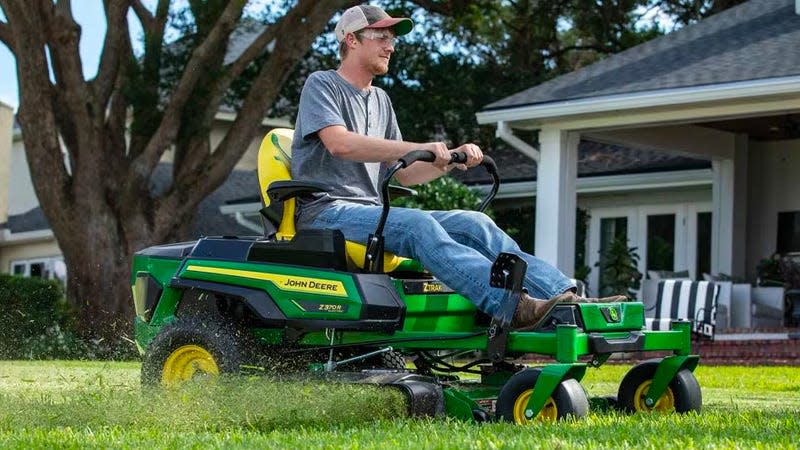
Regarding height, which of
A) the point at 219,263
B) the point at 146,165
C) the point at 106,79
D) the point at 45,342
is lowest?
the point at 45,342

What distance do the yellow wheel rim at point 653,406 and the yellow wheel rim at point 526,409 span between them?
88 centimetres

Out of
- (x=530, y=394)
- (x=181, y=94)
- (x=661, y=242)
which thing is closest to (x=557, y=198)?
(x=181, y=94)

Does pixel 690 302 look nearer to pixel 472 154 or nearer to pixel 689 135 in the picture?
pixel 689 135

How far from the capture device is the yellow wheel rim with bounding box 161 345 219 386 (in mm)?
6234

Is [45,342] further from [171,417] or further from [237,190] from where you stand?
[237,190]

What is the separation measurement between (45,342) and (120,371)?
5136 millimetres

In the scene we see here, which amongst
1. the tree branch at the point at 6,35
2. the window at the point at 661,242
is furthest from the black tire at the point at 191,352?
the window at the point at 661,242

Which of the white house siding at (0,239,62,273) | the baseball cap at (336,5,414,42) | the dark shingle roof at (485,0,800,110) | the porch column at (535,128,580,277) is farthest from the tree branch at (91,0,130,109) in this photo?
the white house siding at (0,239,62,273)

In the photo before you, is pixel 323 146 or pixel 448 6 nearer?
pixel 323 146

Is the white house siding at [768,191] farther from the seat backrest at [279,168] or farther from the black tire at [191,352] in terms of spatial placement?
the black tire at [191,352]

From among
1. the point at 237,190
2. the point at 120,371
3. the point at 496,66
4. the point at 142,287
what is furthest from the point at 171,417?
the point at 237,190

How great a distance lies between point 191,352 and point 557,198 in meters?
9.23

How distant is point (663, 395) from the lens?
6.23 metres

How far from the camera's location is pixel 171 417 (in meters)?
5.55
